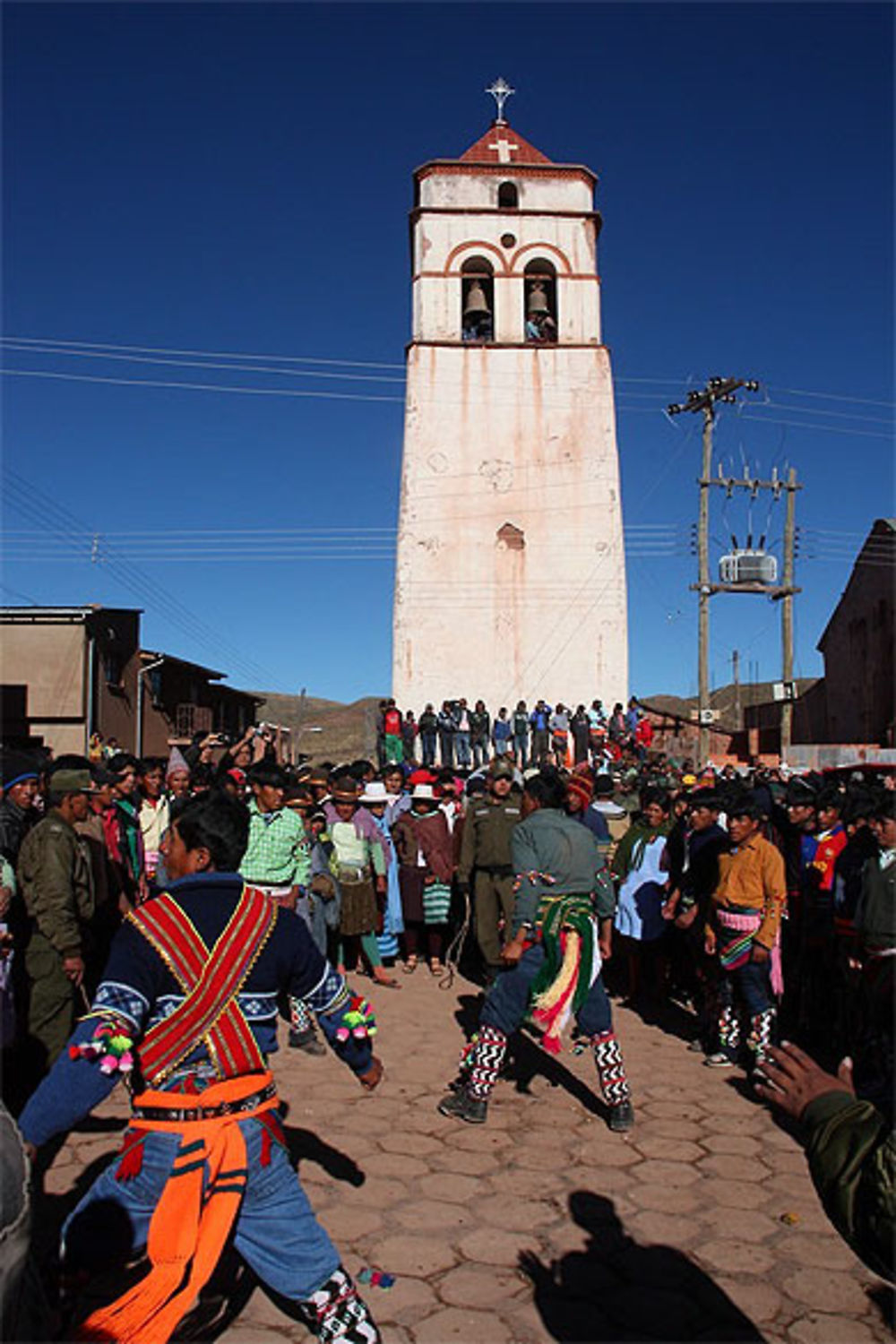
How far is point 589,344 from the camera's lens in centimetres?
3056

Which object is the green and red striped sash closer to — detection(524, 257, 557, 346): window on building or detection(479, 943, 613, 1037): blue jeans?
detection(479, 943, 613, 1037): blue jeans

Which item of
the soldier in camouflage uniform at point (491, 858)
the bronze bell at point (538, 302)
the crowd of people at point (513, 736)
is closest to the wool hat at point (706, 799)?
the soldier in camouflage uniform at point (491, 858)

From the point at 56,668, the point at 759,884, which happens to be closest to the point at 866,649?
the point at 56,668

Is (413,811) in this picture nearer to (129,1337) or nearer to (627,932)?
(627,932)

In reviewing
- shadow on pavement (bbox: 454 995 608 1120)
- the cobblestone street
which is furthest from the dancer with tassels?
shadow on pavement (bbox: 454 995 608 1120)

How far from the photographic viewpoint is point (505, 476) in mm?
29797

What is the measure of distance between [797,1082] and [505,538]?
90.7 feet

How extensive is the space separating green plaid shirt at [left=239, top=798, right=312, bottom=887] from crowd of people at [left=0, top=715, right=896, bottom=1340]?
17mm

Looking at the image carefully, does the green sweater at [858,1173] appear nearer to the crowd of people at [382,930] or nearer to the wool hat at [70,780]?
the crowd of people at [382,930]

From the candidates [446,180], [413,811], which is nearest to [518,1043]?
[413,811]

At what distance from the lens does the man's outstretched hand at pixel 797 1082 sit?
2.47 m

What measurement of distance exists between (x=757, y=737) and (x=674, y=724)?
3.39 meters

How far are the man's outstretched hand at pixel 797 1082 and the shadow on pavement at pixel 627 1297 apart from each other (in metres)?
1.82

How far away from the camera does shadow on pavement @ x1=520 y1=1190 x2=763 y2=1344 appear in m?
3.88
